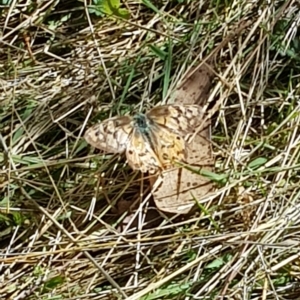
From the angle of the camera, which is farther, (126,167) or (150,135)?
(126,167)

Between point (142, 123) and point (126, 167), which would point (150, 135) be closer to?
point (142, 123)

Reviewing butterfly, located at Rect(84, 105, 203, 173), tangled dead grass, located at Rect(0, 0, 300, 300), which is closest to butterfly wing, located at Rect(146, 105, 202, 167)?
butterfly, located at Rect(84, 105, 203, 173)

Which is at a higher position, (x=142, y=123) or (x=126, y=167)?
(x=142, y=123)

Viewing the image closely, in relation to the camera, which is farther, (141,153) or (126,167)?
(126,167)

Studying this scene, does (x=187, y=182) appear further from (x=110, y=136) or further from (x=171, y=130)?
(x=110, y=136)

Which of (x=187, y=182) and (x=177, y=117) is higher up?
(x=177, y=117)

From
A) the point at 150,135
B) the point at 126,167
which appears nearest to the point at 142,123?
the point at 150,135

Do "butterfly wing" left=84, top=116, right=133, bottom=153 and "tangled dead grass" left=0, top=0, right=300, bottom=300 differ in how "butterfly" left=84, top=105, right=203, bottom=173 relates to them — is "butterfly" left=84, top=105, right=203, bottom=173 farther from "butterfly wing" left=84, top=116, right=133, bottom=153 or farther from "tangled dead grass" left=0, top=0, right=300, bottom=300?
"tangled dead grass" left=0, top=0, right=300, bottom=300
